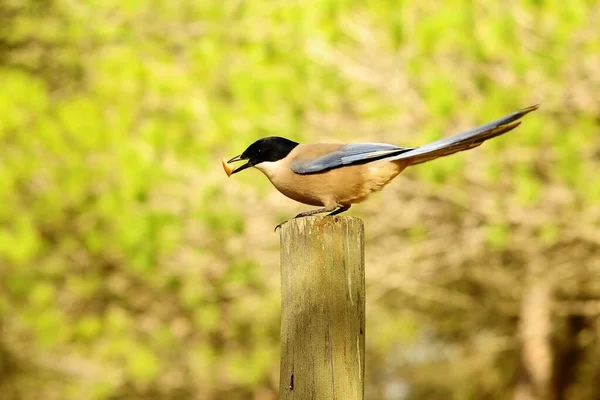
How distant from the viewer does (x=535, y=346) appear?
1316 centimetres

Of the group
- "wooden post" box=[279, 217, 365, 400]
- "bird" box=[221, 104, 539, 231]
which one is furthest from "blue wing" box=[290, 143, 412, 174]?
"wooden post" box=[279, 217, 365, 400]

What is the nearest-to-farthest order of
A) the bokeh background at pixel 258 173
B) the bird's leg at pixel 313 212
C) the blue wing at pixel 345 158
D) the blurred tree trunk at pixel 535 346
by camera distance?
1. the bird's leg at pixel 313 212
2. the blue wing at pixel 345 158
3. the bokeh background at pixel 258 173
4. the blurred tree trunk at pixel 535 346

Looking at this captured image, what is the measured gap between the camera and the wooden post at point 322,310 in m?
3.22

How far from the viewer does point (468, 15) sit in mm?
8664

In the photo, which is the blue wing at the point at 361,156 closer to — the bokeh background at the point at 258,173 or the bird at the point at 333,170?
the bird at the point at 333,170

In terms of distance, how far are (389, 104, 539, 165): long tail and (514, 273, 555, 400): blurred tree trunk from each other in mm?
9119

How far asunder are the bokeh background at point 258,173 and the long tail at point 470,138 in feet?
16.3

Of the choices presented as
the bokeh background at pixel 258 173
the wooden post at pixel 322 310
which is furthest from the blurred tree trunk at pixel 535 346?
the wooden post at pixel 322 310

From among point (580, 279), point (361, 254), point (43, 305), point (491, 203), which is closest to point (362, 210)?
point (491, 203)

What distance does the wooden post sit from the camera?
322 centimetres

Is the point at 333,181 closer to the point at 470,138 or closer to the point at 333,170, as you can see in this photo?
the point at 333,170

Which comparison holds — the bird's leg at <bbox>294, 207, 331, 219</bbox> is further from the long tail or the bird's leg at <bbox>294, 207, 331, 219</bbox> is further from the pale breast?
the long tail

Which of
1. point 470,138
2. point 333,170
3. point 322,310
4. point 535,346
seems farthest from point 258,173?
point 322,310

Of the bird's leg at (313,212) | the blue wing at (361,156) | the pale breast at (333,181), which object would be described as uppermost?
the blue wing at (361,156)
